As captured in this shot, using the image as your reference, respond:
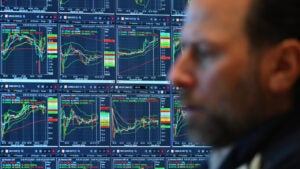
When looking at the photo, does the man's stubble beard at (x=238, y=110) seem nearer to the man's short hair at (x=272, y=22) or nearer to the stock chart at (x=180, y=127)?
the man's short hair at (x=272, y=22)

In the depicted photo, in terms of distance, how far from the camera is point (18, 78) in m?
2.32

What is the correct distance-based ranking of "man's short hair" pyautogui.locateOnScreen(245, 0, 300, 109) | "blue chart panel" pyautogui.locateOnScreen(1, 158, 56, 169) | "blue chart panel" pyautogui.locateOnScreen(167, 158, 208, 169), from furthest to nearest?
"blue chart panel" pyautogui.locateOnScreen(167, 158, 208, 169) < "blue chart panel" pyautogui.locateOnScreen(1, 158, 56, 169) < "man's short hair" pyautogui.locateOnScreen(245, 0, 300, 109)

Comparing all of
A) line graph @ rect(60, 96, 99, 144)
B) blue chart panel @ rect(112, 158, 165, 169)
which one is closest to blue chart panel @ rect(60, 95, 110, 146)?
line graph @ rect(60, 96, 99, 144)

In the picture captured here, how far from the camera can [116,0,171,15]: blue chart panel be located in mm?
2387

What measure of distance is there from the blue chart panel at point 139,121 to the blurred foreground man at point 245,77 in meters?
1.46

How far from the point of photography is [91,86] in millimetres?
2359

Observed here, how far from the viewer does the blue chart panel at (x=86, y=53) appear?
7.70 feet

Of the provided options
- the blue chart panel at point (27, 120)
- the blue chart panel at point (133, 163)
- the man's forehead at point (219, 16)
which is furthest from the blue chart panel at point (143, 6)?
the man's forehead at point (219, 16)

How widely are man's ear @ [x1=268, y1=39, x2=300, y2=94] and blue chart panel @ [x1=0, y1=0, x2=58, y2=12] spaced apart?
1617 millimetres

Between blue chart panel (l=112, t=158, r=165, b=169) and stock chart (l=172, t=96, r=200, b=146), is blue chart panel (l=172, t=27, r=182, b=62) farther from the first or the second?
blue chart panel (l=112, t=158, r=165, b=169)

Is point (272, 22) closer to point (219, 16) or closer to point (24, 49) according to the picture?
point (219, 16)

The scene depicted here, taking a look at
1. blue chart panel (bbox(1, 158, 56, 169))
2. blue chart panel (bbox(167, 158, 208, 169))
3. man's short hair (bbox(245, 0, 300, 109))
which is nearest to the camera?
man's short hair (bbox(245, 0, 300, 109))

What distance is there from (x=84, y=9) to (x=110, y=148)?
643mm

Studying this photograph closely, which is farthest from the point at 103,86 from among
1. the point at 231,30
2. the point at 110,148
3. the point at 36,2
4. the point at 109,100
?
the point at 231,30
